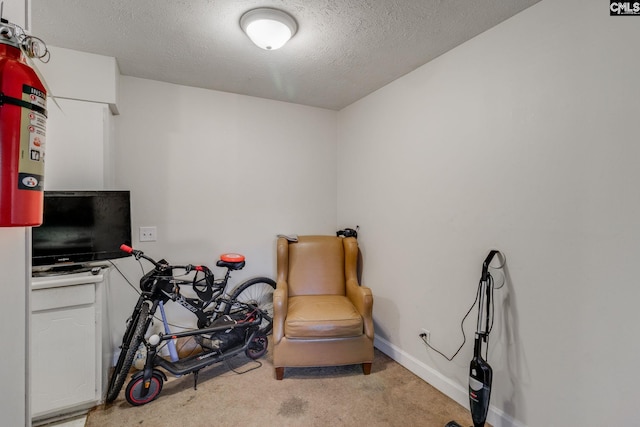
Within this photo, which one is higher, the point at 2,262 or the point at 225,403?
the point at 2,262

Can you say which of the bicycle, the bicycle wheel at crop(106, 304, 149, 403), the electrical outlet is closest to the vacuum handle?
the bicycle

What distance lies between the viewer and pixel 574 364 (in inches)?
58.8

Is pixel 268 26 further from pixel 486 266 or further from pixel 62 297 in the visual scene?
pixel 62 297

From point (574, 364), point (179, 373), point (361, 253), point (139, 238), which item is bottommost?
point (179, 373)

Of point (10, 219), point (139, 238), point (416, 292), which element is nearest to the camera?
point (10, 219)

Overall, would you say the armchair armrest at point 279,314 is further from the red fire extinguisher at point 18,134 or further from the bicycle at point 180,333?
the red fire extinguisher at point 18,134

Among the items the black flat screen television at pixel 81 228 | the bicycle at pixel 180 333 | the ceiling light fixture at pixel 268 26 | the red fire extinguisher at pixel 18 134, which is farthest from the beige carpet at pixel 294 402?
the ceiling light fixture at pixel 268 26

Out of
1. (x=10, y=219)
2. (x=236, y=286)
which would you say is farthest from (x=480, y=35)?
(x=236, y=286)

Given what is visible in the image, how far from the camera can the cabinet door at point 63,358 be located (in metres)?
1.77

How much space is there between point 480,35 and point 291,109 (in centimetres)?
196

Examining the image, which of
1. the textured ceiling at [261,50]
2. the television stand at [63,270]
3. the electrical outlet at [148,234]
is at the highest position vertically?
the textured ceiling at [261,50]

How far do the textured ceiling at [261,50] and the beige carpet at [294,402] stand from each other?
2532 mm

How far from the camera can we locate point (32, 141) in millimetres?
699

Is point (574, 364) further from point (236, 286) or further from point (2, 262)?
point (236, 286)
